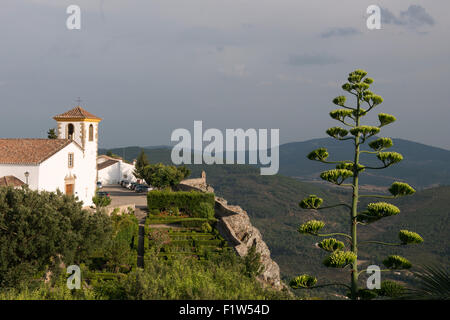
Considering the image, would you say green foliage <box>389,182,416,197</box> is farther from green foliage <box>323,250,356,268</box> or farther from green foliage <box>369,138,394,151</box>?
green foliage <box>323,250,356,268</box>

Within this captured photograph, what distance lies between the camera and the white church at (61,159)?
33.2 m

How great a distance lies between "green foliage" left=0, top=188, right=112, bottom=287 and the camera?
62.4 feet

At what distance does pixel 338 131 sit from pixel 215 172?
164 meters

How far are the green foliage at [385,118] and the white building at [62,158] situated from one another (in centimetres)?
2482

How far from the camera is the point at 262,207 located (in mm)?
143000

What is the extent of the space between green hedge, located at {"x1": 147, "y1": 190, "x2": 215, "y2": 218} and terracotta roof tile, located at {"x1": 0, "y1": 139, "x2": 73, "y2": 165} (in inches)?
436

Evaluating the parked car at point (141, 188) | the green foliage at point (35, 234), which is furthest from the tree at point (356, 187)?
the parked car at point (141, 188)

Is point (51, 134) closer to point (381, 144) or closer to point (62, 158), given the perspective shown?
point (62, 158)

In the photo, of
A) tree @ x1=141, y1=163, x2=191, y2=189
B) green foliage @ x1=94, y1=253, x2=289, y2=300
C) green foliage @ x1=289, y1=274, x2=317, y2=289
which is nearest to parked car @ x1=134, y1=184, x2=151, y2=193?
tree @ x1=141, y1=163, x2=191, y2=189

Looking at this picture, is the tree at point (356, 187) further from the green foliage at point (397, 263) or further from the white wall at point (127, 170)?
the white wall at point (127, 170)

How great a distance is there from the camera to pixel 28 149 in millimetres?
35000

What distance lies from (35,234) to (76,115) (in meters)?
21.7
